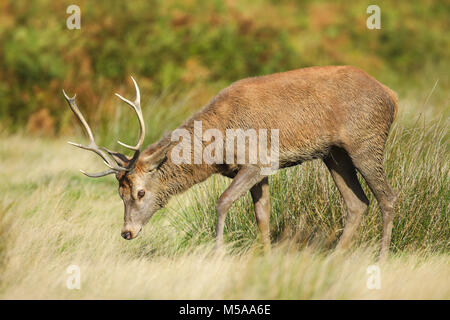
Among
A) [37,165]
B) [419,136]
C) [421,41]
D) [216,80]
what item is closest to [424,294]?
[419,136]

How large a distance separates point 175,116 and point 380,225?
5060 mm

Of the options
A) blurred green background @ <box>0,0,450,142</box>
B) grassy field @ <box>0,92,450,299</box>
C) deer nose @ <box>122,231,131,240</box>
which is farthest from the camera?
blurred green background @ <box>0,0,450,142</box>

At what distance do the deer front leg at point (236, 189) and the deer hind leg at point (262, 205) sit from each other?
0.46 metres

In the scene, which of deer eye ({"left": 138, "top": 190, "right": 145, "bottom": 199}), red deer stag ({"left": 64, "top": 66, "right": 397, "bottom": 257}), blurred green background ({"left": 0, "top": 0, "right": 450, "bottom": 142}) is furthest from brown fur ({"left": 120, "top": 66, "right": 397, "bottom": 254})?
blurred green background ({"left": 0, "top": 0, "right": 450, "bottom": 142})

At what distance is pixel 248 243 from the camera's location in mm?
7504

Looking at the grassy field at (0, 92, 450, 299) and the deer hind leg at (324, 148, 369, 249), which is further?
the deer hind leg at (324, 148, 369, 249)

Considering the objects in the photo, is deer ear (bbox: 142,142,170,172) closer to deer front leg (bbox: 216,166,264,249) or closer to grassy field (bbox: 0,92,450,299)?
deer front leg (bbox: 216,166,264,249)

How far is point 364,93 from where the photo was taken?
7086mm

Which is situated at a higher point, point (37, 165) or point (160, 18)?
point (160, 18)

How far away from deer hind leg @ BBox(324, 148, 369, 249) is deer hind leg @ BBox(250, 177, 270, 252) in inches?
27.6

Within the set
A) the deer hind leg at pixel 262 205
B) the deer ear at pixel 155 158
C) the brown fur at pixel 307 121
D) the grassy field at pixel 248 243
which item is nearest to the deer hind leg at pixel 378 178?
the brown fur at pixel 307 121

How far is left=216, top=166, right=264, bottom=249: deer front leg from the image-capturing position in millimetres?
6863

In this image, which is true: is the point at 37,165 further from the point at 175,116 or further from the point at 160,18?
the point at 160,18
